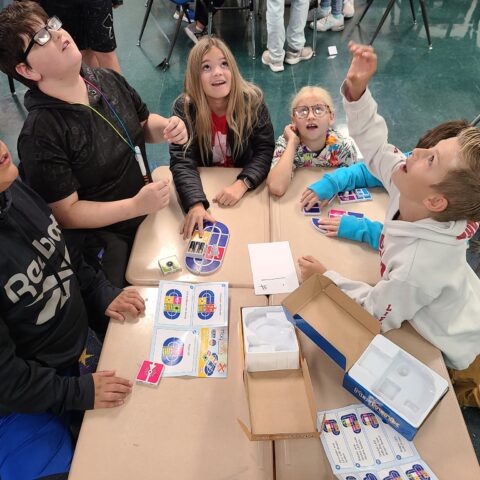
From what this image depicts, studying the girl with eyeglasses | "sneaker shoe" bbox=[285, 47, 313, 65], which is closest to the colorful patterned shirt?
the girl with eyeglasses

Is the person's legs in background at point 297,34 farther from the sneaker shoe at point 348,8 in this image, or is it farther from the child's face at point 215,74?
the child's face at point 215,74

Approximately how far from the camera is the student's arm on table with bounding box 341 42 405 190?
144cm

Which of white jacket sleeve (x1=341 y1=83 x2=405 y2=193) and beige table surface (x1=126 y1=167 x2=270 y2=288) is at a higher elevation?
white jacket sleeve (x1=341 y1=83 x2=405 y2=193)

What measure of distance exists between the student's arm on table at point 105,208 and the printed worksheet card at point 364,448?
0.95 meters

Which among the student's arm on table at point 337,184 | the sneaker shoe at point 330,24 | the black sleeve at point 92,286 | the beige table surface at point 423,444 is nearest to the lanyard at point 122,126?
the black sleeve at point 92,286

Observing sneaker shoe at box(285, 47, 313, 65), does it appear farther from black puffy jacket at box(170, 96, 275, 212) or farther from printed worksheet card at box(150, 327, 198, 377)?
printed worksheet card at box(150, 327, 198, 377)

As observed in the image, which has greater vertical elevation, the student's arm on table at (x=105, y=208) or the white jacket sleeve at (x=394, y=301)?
the student's arm on table at (x=105, y=208)

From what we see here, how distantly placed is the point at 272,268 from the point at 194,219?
0.39 metres

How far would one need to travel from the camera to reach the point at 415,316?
126 centimetres

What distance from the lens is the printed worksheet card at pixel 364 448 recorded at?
983 mm

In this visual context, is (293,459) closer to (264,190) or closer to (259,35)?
(264,190)

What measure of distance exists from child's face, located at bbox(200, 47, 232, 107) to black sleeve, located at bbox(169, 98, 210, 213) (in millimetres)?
164

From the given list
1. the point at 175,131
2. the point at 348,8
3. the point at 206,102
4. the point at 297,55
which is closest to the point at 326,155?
the point at 206,102

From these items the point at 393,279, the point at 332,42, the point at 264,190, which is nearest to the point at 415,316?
the point at 393,279
